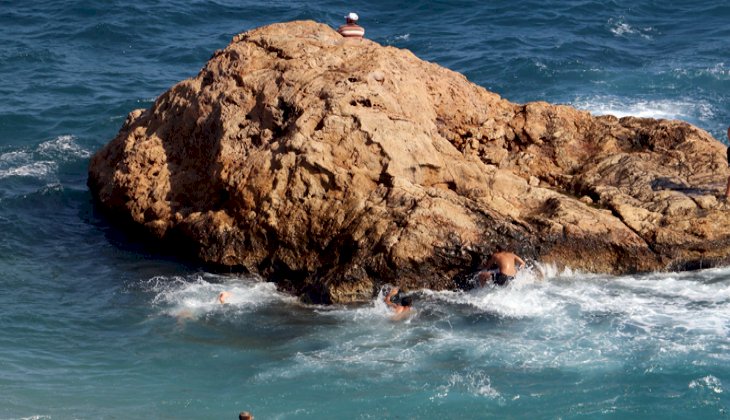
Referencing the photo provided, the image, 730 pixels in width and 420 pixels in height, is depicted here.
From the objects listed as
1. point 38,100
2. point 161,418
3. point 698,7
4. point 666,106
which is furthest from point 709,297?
point 698,7

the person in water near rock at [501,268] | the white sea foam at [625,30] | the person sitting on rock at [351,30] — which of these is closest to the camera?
the person in water near rock at [501,268]

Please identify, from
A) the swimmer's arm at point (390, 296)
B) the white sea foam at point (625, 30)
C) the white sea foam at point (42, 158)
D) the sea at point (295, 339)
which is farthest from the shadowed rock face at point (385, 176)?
the white sea foam at point (625, 30)

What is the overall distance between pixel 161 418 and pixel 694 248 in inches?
327

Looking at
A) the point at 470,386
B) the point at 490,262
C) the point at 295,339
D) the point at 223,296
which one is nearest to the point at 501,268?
the point at 490,262

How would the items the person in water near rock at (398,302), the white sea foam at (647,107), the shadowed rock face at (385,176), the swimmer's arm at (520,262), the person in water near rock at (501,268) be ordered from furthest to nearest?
the white sea foam at (647,107), the shadowed rock face at (385,176), the swimmer's arm at (520,262), the person in water near rock at (501,268), the person in water near rock at (398,302)

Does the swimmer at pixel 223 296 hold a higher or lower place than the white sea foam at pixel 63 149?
lower

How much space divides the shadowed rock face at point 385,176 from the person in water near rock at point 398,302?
0.28m

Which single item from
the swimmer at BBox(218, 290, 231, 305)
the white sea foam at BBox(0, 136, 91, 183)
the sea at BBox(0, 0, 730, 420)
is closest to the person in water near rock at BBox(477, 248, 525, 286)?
the sea at BBox(0, 0, 730, 420)

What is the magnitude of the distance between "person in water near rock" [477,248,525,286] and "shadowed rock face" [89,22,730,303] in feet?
0.62

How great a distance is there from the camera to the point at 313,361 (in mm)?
13711

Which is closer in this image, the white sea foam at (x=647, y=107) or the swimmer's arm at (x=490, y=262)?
the swimmer's arm at (x=490, y=262)

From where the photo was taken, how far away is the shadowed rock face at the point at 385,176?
50.6 feet

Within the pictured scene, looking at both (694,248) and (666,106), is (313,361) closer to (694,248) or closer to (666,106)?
(694,248)

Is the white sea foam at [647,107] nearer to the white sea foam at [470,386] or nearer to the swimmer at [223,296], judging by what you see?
the swimmer at [223,296]
